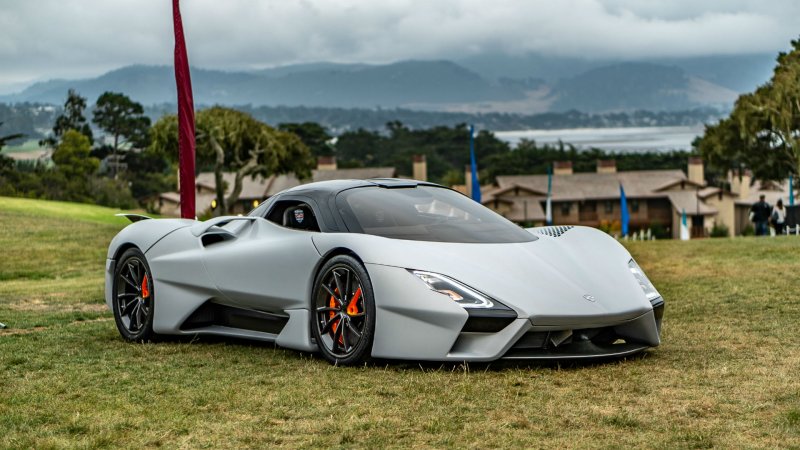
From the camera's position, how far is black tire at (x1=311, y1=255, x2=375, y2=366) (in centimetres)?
759

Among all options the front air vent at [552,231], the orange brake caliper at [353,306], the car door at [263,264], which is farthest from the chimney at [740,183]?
the orange brake caliper at [353,306]

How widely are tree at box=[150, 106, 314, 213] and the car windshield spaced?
63196 millimetres

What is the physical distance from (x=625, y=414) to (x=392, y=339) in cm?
198

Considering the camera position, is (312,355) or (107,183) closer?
(312,355)

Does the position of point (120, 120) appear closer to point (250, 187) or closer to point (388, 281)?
point (250, 187)

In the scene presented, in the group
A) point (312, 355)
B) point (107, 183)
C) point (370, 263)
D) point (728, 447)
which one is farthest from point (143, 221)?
point (107, 183)

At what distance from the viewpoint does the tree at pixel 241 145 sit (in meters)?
72.1

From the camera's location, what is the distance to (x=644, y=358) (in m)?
7.89

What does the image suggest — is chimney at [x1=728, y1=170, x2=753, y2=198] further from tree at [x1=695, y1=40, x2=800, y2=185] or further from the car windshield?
the car windshield

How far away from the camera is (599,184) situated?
10675 centimetres

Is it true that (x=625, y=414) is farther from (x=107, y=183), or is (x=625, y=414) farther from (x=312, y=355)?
(x=107, y=183)

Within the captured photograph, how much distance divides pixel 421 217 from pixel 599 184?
100097mm

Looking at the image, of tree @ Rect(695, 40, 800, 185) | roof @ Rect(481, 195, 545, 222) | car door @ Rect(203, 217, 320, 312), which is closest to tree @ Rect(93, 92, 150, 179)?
roof @ Rect(481, 195, 545, 222)

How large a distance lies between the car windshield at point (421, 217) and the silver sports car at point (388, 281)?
2 cm
